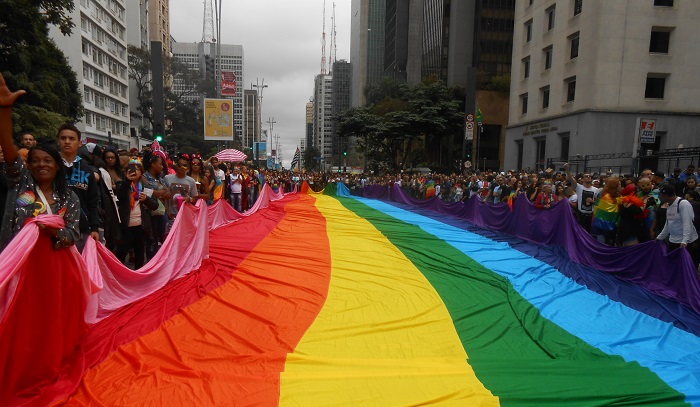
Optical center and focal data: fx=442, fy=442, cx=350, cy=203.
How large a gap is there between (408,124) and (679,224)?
1273 inches

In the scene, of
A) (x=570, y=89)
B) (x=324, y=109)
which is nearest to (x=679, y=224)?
(x=570, y=89)

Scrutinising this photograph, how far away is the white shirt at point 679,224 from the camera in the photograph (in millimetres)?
6223

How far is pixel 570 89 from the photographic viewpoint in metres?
27.2

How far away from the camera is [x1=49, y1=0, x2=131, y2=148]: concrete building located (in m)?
43.2

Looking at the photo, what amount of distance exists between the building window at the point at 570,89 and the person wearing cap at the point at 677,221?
22.6 m

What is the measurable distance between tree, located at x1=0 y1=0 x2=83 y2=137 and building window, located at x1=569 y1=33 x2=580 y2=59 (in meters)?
25.6

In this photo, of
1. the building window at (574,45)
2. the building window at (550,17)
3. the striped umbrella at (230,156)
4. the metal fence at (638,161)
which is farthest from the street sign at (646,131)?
the striped umbrella at (230,156)

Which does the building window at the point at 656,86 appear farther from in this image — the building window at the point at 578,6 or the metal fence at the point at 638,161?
the building window at the point at 578,6

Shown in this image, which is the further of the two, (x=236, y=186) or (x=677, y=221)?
(x=236, y=186)

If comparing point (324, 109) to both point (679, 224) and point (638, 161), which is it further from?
point (679, 224)

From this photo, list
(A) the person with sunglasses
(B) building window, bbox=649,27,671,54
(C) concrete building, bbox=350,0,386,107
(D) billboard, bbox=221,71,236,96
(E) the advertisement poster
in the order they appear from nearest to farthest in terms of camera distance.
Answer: (A) the person with sunglasses, (B) building window, bbox=649,27,671,54, (D) billboard, bbox=221,71,236,96, (E) the advertisement poster, (C) concrete building, bbox=350,0,386,107

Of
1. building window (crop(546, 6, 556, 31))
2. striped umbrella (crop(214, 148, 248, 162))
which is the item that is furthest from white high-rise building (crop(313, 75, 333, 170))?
striped umbrella (crop(214, 148, 248, 162))

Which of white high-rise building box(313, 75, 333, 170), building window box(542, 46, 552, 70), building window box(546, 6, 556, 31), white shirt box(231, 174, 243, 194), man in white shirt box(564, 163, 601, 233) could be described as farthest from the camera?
white high-rise building box(313, 75, 333, 170)

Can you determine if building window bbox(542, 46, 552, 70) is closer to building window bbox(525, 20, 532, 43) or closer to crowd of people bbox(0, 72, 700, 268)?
building window bbox(525, 20, 532, 43)
